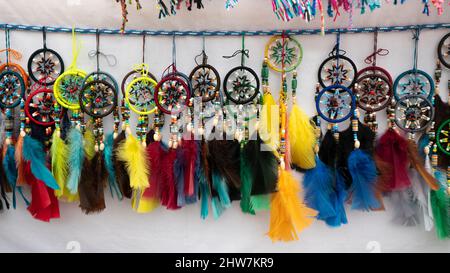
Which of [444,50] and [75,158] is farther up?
[444,50]

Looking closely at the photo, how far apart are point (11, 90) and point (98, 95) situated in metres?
0.41

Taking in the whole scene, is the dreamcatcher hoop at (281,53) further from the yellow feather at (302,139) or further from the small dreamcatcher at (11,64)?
the small dreamcatcher at (11,64)

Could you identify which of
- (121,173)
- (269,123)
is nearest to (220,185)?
(269,123)

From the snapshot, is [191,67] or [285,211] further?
[191,67]

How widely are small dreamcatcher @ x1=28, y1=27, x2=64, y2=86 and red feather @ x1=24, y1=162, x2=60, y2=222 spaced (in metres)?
0.41

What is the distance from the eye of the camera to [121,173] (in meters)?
1.47

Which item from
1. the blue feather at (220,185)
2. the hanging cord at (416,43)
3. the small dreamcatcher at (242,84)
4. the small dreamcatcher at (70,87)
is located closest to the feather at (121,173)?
the small dreamcatcher at (70,87)

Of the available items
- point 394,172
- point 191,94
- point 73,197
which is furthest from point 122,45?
point 394,172

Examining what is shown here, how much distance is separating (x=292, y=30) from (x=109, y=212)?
126cm

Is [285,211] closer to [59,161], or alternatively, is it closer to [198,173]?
[198,173]

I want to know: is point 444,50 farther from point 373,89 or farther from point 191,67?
point 191,67

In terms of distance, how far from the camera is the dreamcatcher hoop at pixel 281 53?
1.47 metres

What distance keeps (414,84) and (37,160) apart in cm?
176

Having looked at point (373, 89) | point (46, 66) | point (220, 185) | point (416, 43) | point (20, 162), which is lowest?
point (220, 185)
